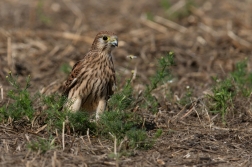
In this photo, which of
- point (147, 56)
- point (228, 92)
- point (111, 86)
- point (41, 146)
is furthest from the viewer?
point (147, 56)

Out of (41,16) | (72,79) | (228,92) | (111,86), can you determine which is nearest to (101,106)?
(111,86)

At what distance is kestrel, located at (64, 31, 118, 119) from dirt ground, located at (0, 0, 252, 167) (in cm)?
36

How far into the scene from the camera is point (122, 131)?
647 centimetres

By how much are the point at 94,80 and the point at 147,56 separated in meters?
3.94

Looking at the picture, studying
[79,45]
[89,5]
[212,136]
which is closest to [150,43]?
[79,45]

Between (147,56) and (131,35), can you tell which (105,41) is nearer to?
(147,56)

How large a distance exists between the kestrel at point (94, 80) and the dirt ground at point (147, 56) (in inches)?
14.2

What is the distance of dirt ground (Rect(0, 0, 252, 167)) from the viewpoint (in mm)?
6301

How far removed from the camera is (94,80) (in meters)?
7.39

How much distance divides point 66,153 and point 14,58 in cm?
482

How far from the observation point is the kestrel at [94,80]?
7.39 m

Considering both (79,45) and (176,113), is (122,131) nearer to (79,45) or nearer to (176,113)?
(176,113)

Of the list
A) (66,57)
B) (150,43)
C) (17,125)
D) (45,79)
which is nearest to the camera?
(17,125)

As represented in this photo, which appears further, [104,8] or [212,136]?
[104,8]
